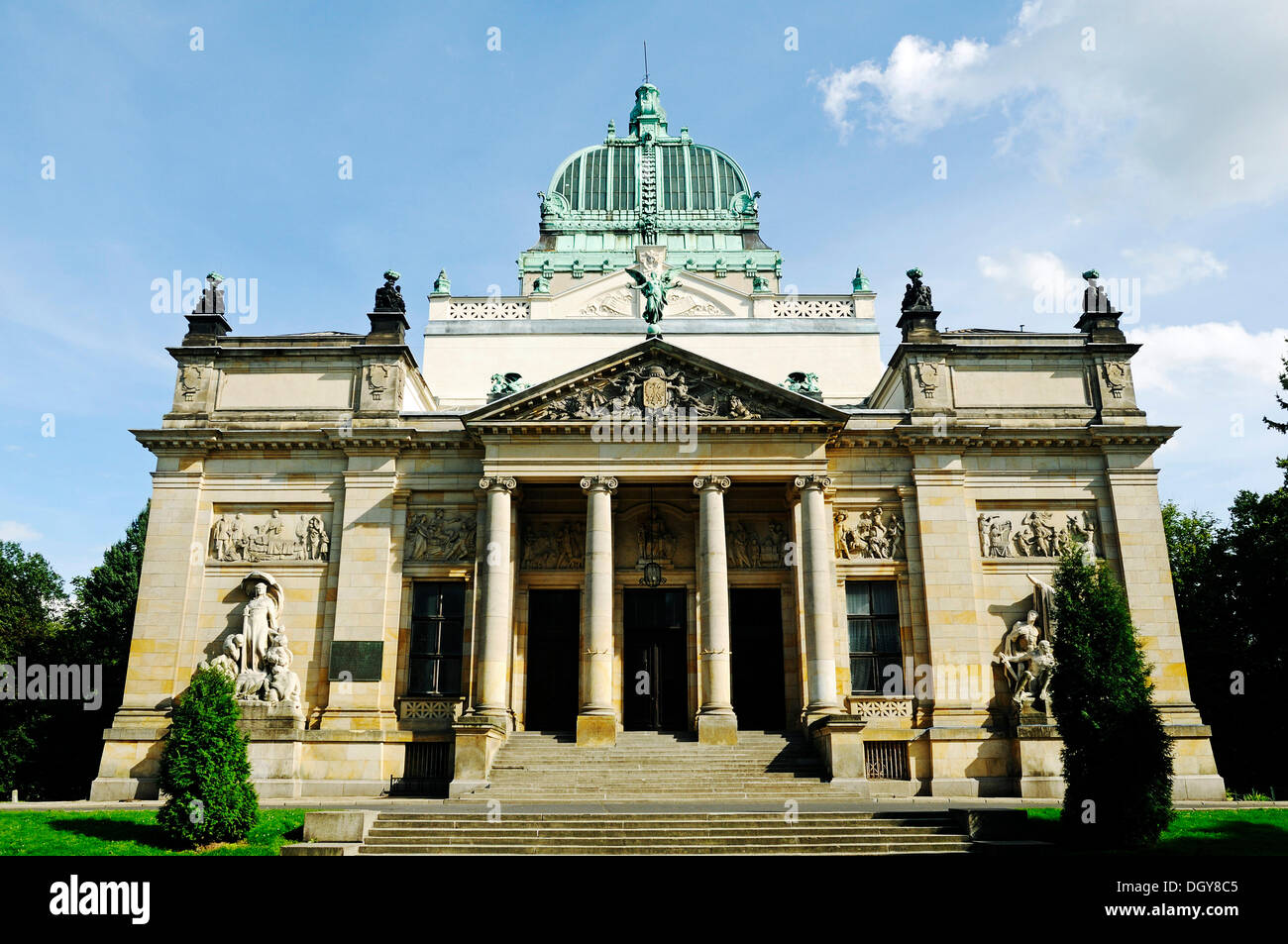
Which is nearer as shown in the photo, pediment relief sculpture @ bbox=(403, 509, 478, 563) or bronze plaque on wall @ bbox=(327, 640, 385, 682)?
bronze plaque on wall @ bbox=(327, 640, 385, 682)

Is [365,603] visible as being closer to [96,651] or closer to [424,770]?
[424,770]

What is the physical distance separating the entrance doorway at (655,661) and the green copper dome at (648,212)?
16.5 m

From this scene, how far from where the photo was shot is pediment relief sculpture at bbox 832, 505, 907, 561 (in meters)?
28.2

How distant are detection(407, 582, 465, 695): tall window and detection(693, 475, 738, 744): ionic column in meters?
7.10

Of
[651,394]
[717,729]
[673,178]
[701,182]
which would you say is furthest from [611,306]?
[717,729]

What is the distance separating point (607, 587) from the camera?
86.8 ft

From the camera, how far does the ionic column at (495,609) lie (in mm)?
25562

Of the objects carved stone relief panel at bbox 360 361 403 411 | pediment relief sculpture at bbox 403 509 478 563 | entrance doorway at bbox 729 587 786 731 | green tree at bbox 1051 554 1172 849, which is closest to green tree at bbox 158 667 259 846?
pediment relief sculpture at bbox 403 509 478 563

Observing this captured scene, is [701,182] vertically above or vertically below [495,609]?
above

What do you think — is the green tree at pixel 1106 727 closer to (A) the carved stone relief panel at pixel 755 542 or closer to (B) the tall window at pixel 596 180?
(A) the carved stone relief panel at pixel 755 542

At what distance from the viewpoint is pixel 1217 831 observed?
19.3 metres

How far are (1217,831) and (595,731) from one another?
549 inches

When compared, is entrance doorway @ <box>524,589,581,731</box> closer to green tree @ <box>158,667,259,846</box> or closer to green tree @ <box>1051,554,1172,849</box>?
green tree @ <box>158,667,259,846</box>
